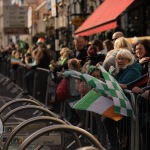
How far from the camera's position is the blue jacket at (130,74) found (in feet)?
27.8

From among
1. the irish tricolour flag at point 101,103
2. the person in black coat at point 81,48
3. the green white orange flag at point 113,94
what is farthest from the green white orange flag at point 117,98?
the person in black coat at point 81,48

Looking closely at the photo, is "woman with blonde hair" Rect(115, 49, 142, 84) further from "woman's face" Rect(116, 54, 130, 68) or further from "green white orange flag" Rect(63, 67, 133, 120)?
"green white orange flag" Rect(63, 67, 133, 120)

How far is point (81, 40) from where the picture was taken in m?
13.3

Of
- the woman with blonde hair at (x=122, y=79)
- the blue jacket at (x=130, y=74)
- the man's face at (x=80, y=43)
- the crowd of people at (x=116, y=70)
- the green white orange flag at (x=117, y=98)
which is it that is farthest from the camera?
the man's face at (x=80, y=43)

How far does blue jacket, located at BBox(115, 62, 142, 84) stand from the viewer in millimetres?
8461

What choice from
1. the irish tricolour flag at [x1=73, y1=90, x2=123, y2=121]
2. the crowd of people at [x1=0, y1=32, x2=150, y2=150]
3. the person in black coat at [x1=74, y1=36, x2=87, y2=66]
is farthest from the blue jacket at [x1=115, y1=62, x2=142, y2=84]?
the person in black coat at [x1=74, y1=36, x2=87, y2=66]

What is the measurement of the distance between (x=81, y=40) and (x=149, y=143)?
6.16 metres

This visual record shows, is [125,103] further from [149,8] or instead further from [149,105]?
[149,8]

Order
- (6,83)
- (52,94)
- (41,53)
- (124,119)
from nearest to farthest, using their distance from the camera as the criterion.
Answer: (124,119) → (52,94) → (41,53) → (6,83)

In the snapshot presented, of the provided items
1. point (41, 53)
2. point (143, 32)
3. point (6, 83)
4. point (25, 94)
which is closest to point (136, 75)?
point (41, 53)

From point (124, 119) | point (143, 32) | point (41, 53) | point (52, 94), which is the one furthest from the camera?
point (143, 32)

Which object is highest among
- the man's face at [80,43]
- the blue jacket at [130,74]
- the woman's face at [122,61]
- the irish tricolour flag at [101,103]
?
the man's face at [80,43]

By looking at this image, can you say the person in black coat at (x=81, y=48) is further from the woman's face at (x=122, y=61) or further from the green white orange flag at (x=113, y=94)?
the green white orange flag at (x=113, y=94)

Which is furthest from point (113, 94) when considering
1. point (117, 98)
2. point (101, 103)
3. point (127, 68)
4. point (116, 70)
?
point (116, 70)
